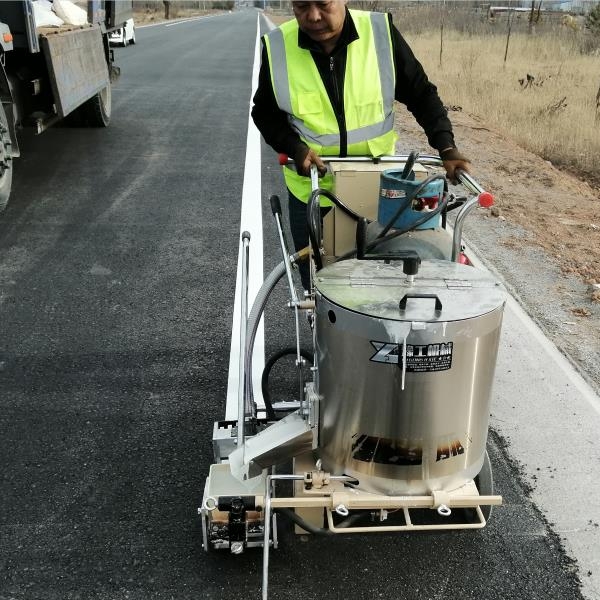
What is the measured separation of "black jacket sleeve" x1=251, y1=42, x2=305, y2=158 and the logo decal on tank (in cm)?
130

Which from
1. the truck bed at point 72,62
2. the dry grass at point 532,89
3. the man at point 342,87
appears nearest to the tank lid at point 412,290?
the man at point 342,87

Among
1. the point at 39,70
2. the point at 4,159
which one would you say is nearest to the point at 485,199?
the point at 4,159

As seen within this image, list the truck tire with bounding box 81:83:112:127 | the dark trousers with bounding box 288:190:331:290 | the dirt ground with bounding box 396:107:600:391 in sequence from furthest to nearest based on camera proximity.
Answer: the truck tire with bounding box 81:83:112:127, the dirt ground with bounding box 396:107:600:391, the dark trousers with bounding box 288:190:331:290

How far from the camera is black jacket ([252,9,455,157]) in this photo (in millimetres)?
2908

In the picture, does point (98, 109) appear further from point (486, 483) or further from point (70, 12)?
point (486, 483)

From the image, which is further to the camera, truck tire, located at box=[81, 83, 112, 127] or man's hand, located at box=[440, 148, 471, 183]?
truck tire, located at box=[81, 83, 112, 127]

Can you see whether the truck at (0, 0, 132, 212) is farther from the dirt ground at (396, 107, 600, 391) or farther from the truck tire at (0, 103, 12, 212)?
the dirt ground at (396, 107, 600, 391)

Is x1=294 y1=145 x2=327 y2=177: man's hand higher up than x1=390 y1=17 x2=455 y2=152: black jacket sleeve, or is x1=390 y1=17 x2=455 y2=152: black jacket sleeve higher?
x1=390 y1=17 x2=455 y2=152: black jacket sleeve

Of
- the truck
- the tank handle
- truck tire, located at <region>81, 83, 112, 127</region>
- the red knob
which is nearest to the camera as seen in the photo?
the tank handle

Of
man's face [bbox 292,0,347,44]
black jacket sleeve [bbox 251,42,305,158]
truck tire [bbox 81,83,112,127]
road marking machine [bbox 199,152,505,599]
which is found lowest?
truck tire [bbox 81,83,112,127]

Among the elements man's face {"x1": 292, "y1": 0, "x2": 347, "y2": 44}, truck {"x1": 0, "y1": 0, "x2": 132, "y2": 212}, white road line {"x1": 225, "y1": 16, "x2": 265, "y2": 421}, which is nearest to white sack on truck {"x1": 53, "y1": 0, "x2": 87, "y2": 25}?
truck {"x1": 0, "y1": 0, "x2": 132, "y2": 212}

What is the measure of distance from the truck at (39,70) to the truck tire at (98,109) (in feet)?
2.55

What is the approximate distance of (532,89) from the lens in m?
13.9

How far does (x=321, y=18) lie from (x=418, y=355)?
1544mm
